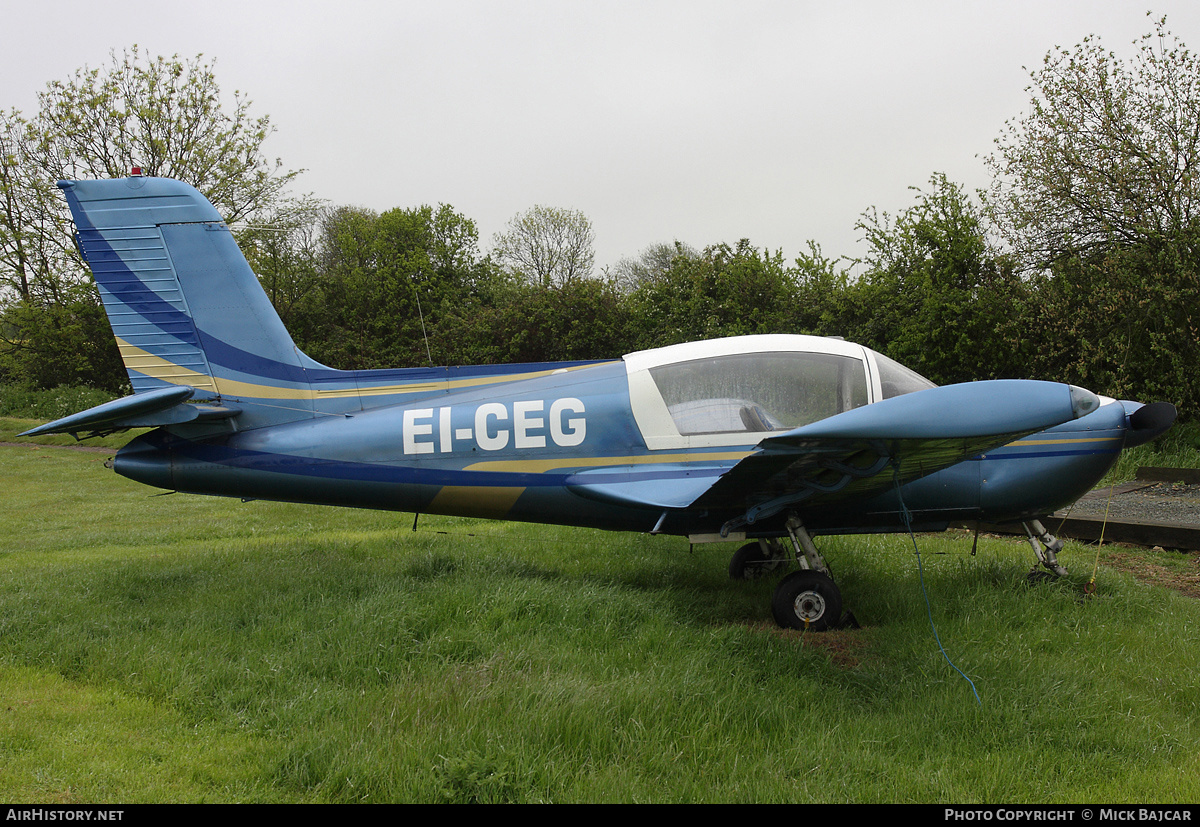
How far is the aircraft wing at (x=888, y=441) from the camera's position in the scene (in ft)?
12.0

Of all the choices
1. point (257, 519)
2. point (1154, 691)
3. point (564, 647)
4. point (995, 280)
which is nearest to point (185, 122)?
point (257, 519)

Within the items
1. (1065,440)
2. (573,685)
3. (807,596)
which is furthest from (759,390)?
(573,685)

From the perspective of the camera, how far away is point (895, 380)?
214 inches

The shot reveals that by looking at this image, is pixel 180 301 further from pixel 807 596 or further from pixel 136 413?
pixel 807 596

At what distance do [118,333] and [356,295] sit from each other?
975 inches

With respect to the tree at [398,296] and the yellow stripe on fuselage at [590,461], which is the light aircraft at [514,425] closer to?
the yellow stripe on fuselage at [590,461]

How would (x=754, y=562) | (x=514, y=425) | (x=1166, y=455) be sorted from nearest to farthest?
(x=514, y=425)
(x=754, y=562)
(x=1166, y=455)

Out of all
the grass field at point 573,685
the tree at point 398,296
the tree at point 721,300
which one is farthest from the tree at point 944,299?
the tree at point 398,296

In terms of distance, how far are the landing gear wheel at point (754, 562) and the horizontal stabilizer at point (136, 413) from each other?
4.71m

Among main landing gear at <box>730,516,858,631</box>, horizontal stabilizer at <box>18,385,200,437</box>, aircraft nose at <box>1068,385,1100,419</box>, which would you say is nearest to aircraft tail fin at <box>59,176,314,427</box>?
horizontal stabilizer at <box>18,385,200,437</box>

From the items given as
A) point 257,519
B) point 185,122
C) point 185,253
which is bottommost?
point 257,519

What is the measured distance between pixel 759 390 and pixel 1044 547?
2776 millimetres

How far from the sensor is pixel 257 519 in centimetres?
1027
